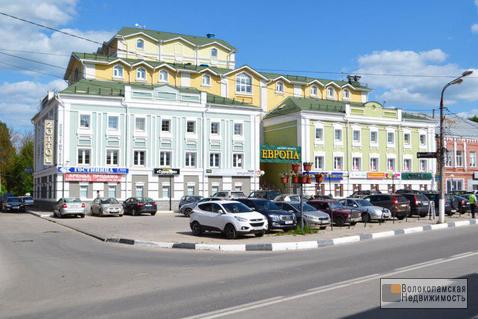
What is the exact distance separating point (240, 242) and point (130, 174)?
30614 millimetres

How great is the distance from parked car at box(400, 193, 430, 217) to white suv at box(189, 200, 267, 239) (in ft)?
50.1

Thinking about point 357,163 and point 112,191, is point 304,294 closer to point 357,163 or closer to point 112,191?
point 112,191

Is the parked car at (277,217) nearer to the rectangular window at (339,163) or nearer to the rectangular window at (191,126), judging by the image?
the rectangular window at (191,126)

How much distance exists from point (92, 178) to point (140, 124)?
6.96 meters

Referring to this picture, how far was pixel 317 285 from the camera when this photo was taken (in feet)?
33.7

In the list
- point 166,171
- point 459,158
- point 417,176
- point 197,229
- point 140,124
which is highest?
point 140,124

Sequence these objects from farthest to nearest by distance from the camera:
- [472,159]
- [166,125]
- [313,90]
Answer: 1. [313,90]
2. [472,159]
3. [166,125]

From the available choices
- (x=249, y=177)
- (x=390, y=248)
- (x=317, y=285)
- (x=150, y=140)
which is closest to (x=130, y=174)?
(x=150, y=140)

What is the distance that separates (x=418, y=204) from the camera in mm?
33219

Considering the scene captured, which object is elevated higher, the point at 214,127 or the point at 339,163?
the point at 214,127

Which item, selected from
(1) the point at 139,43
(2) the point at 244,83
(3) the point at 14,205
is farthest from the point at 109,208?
(1) the point at 139,43

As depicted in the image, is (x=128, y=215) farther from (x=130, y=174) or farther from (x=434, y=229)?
(x=434, y=229)

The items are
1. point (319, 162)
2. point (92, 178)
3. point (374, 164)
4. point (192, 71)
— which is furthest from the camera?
point (374, 164)

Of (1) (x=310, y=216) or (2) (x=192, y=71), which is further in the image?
(2) (x=192, y=71)
